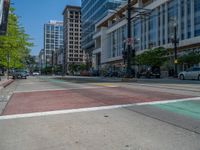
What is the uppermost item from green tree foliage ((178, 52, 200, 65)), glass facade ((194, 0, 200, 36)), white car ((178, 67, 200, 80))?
glass facade ((194, 0, 200, 36))

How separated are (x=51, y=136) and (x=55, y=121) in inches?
72.9

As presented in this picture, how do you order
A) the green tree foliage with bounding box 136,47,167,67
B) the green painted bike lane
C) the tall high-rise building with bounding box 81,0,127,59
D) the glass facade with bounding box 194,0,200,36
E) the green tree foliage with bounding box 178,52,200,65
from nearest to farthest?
the green painted bike lane < the green tree foliage with bounding box 178,52,200,65 < the glass facade with bounding box 194,0,200,36 < the green tree foliage with bounding box 136,47,167,67 < the tall high-rise building with bounding box 81,0,127,59

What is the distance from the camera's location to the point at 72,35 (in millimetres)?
165875

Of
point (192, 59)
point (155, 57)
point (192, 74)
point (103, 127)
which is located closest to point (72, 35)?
point (155, 57)

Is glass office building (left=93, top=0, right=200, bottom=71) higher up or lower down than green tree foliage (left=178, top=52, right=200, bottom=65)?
higher up

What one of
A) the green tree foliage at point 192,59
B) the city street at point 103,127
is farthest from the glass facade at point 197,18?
the city street at point 103,127

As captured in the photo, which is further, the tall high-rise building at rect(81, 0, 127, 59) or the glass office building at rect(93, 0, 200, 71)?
the tall high-rise building at rect(81, 0, 127, 59)

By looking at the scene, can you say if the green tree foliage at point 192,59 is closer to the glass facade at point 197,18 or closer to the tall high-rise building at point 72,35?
the glass facade at point 197,18

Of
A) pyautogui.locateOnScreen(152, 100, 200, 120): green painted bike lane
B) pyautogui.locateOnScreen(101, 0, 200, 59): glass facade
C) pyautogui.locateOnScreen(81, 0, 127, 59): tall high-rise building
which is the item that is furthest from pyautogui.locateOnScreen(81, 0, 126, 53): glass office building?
pyautogui.locateOnScreen(152, 100, 200, 120): green painted bike lane

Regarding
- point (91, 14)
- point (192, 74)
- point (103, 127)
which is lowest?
point (103, 127)

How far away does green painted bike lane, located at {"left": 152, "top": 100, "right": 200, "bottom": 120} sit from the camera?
30.6ft

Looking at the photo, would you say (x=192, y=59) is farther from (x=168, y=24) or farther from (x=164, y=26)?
(x=164, y=26)

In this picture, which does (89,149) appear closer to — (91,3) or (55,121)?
(55,121)

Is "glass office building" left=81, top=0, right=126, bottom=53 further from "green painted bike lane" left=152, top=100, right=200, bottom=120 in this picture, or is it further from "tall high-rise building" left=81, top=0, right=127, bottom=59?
"green painted bike lane" left=152, top=100, right=200, bottom=120
